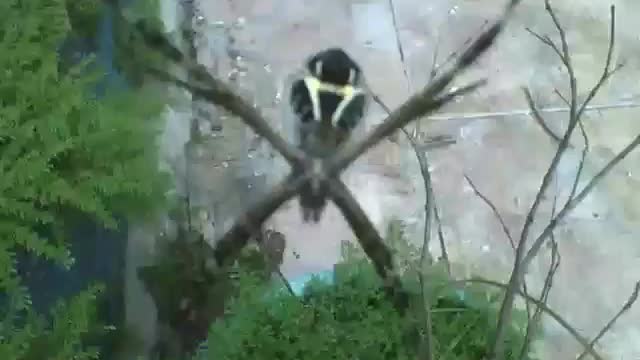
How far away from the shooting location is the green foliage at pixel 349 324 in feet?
2.41

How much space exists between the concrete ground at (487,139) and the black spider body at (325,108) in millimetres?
295

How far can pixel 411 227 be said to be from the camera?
110cm

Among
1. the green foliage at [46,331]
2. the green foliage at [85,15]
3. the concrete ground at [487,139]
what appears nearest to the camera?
the green foliage at [46,331]

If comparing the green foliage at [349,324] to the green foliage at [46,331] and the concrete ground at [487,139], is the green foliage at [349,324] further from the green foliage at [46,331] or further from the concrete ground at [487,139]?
the concrete ground at [487,139]

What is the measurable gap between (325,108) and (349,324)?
0.59 ft

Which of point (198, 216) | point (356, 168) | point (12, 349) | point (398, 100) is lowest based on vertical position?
point (12, 349)

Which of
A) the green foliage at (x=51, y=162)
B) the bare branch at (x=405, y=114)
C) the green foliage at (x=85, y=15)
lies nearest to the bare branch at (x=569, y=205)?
the bare branch at (x=405, y=114)

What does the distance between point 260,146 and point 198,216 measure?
0.15 metres

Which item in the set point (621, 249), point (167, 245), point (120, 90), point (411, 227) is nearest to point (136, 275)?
point (167, 245)

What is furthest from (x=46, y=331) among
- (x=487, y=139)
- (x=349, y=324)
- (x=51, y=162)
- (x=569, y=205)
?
(x=487, y=139)

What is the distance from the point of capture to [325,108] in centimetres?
70

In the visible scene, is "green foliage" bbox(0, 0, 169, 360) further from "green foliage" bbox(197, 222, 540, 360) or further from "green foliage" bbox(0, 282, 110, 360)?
"green foliage" bbox(197, 222, 540, 360)

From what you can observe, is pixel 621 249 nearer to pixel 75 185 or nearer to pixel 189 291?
pixel 189 291

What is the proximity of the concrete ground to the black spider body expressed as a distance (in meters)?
0.29
